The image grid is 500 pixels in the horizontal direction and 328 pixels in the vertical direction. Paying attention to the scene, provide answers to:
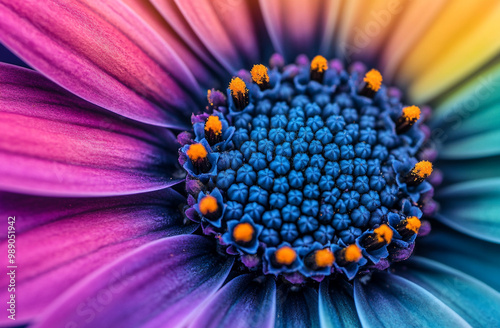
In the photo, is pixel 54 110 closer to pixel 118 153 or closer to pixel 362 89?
pixel 118 153

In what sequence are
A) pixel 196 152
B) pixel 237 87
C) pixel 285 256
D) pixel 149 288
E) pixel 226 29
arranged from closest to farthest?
pixel 149 288 → pixel 285 256 → pixel 196 152 → pixel 237 87 → pixel 226 29

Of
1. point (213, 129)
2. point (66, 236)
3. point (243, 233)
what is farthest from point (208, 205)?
point (66, 236)

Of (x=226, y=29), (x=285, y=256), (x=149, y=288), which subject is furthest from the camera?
(x=226, y=29)

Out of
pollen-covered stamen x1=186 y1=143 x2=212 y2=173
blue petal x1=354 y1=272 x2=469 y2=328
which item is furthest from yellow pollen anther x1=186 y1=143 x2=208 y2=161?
blue petal x1=354 y1=272 x2=469 y2=328

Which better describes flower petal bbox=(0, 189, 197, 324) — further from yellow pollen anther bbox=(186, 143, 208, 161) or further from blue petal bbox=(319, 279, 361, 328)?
blue petal bbox=(319, 279, 361, 328)

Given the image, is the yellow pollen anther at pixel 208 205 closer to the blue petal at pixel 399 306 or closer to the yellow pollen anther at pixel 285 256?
the yellow pollen anther at pixel 285 256

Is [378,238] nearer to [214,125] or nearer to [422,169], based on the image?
[422,169]
